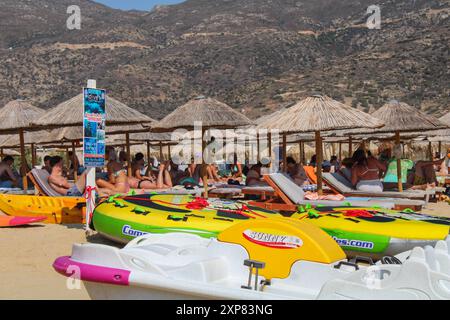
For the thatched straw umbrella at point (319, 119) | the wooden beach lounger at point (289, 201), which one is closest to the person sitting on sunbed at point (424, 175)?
the thatched straw umbrella at point (319, 119)

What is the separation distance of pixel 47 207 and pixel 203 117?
314 cm

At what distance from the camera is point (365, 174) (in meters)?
10.4

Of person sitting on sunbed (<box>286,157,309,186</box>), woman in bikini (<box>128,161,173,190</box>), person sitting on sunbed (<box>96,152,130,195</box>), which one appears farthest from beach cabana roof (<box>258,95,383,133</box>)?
person sitting on sunbed (<box>96,152,130,195</box>)

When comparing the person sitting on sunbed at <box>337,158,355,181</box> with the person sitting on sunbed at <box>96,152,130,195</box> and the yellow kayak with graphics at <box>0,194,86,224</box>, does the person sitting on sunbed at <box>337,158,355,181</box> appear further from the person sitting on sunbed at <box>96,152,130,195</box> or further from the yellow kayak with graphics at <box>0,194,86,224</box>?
the yellow kayak with graphics at <box>0,194,86,224</box>

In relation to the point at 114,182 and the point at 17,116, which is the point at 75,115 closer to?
the point at 114,182

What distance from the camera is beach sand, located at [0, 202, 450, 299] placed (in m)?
4.95

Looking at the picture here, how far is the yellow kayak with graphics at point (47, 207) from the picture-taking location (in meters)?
8.96

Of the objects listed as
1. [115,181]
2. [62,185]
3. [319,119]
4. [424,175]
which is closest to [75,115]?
[62,185]

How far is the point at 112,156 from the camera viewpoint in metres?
14.0

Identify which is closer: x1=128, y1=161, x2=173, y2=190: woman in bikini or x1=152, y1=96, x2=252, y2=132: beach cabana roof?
x1=152, y1=96, x2=252, y2=132: beach cabana roof

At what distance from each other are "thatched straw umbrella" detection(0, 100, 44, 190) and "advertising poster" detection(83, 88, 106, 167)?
365cm
